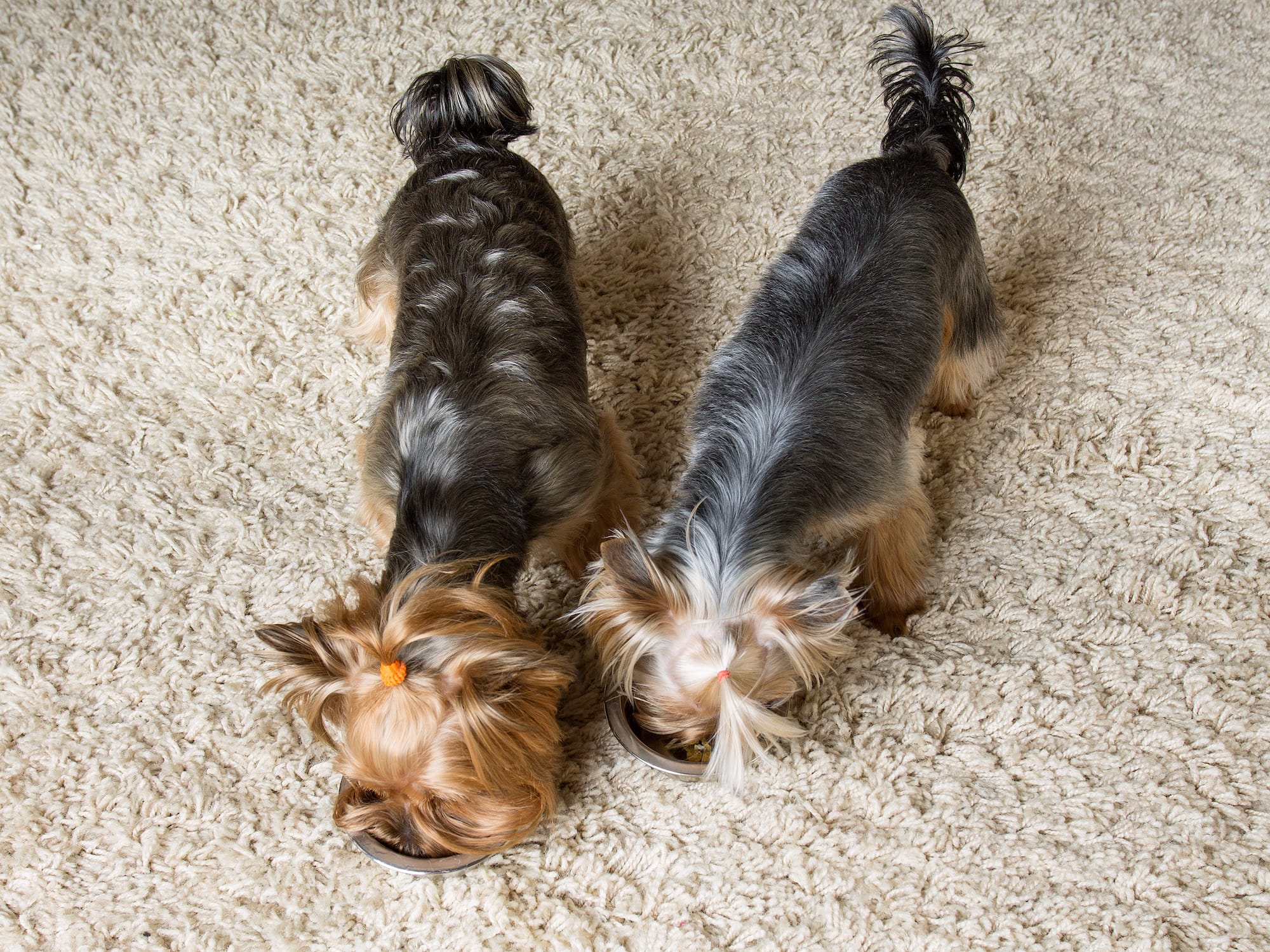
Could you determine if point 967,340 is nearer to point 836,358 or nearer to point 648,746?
point 836,358

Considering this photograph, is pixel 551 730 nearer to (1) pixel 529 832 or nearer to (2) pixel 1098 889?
(1) pixel 529 832

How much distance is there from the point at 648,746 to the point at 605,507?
22.8 inches

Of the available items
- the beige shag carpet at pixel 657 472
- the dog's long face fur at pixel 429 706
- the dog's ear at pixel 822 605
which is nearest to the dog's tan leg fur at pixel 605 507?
the beige shag carpet at pixel 657 472

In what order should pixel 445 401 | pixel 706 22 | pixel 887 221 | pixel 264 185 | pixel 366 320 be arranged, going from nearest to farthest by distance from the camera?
pixel 445 401 < pixel 887 221 < pixel 366 320 < pixel 264 185 < pixel 706 22

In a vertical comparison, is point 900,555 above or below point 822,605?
below

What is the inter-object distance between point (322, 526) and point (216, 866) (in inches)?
32.1

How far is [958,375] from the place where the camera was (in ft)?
8.02

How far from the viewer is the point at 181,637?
7.37 ft

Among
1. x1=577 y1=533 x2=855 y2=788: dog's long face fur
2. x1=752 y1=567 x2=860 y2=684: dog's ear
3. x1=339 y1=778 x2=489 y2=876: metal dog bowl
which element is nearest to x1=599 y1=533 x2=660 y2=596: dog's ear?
x1=577 y1=533 x2=855 y2=788: dog's long face fur

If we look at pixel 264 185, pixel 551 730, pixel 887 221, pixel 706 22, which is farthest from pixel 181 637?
pixel 706 22

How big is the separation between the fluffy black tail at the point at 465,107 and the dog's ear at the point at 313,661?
1498 mm

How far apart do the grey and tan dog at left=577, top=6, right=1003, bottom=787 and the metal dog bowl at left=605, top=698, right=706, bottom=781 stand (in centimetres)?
7

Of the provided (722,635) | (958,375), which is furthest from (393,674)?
(958,375)

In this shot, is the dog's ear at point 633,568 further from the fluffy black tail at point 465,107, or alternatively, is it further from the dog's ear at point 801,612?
the fluffy black tail at point 465,107
